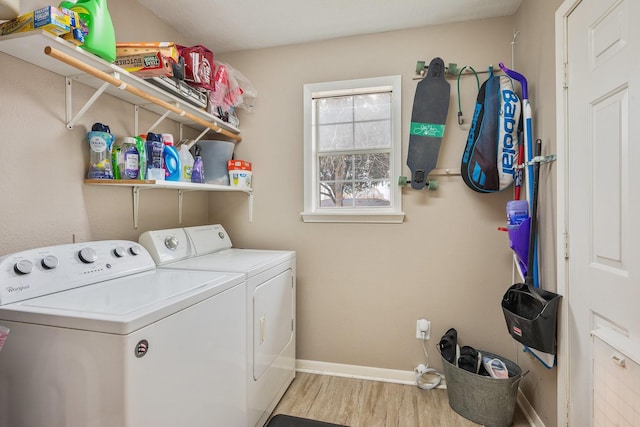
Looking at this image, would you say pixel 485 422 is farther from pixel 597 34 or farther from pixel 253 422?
pixel 597 34

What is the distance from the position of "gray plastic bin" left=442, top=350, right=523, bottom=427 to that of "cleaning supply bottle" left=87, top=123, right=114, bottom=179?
7.28 ft

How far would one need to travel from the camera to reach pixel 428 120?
2.10 m

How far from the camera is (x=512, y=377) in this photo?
1749 mm

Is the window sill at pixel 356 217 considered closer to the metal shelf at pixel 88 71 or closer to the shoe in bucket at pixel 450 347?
the shoe in bucket at pixel 450 347

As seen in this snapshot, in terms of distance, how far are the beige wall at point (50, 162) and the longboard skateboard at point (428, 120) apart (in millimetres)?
1803

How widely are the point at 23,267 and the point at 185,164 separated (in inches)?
40.5

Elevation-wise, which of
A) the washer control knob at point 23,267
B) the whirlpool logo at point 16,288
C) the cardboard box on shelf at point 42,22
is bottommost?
the whirlpool logo at point 16,288

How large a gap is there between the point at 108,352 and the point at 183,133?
185cm

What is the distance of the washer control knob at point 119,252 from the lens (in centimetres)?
150

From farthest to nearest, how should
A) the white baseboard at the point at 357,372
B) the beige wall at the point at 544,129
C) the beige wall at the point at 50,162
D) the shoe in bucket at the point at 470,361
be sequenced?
the white baseboard at the point at 357,372 → the shoe in bucket at the point at 470,361 → the beige wall at the point at 544,129 → the beige wall at the point at 50,162

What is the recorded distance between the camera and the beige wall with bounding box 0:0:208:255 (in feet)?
4.22

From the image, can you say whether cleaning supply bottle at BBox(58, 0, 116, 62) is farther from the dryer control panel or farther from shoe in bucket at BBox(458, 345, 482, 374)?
shoe in bucket at BBox(458, 345, 482, 374)

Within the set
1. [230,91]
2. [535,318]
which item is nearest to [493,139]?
[535,318]

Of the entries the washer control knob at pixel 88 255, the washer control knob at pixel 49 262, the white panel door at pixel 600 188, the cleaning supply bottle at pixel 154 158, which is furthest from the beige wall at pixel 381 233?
the washer control knob at pixel 49 262
